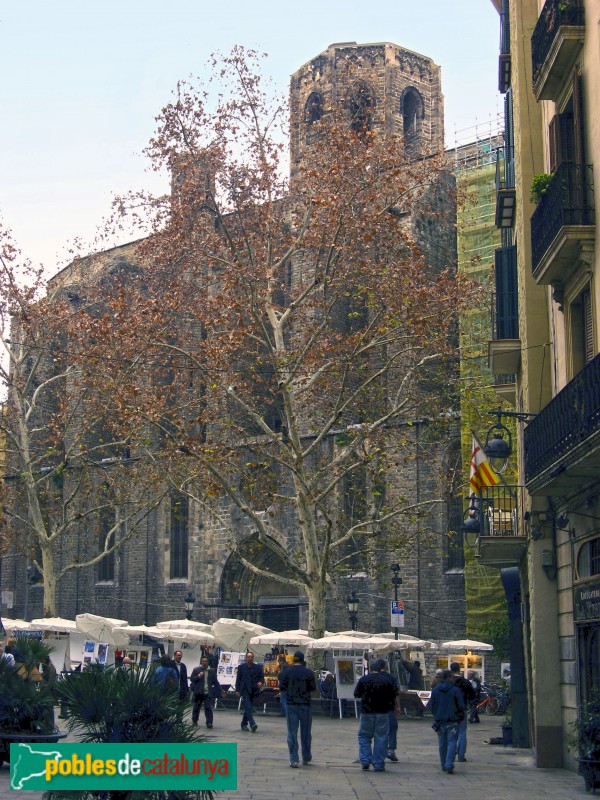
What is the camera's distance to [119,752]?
24.8 ft

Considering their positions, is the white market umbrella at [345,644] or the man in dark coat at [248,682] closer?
the man in dark coat at [248,682]

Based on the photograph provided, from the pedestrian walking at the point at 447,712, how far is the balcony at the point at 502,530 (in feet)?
16.3

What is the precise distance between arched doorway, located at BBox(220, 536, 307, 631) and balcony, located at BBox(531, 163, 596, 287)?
99.2 ft

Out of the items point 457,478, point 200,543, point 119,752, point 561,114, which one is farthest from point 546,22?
point 200,543

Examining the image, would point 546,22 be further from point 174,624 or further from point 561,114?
point 174,624

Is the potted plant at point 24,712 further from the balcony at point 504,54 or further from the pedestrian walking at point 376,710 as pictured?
the balcony at point 504,54

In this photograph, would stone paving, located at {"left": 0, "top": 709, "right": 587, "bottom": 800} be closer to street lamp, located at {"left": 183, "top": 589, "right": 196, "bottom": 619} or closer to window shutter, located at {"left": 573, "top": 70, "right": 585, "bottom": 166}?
window shutter, located at {"left": 573, "top": 70, "right": 585, "bottom": 166}

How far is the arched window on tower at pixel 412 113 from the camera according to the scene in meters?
55.4

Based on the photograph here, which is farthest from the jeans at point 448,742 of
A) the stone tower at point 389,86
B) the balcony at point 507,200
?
the stone tower at point 389,86

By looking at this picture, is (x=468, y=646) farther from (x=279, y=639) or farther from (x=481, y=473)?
(x=481, y=473)

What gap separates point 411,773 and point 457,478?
2671cm

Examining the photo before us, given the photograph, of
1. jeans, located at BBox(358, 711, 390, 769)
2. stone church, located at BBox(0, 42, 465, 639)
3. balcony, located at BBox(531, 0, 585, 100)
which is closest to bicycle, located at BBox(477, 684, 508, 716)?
stone church, located at BBox(0, 42, 465, 639)

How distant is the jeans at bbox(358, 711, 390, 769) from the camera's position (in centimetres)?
1589

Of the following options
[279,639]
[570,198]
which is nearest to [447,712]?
[570,198]
